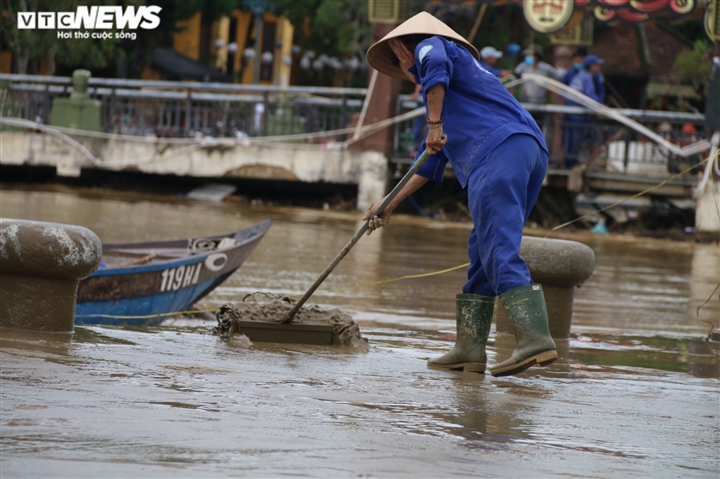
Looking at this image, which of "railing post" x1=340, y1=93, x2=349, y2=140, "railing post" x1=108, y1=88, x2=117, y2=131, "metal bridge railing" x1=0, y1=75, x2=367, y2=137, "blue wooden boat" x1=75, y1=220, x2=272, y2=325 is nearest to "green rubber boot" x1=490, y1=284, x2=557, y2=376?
"blue wooden boat" x1=75, y1=220, x2=272, y2=325

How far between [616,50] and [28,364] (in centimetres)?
2967

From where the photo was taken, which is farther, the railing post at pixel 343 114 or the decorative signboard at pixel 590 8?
the railing post at pixel 343 114

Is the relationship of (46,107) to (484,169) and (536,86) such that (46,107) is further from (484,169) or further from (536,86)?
(484,169)

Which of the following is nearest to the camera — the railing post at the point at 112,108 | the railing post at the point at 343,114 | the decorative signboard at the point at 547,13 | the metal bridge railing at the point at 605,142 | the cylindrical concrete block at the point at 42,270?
the cylindrical concrete block at the point at 42,270

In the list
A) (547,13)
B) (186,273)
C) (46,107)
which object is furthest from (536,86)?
(186,273)

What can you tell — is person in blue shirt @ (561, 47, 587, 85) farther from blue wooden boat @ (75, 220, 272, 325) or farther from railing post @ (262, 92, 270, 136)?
blue wooden boat @ (75, 220, 272, 325)

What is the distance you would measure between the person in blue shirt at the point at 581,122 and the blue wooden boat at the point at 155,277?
11041 mm

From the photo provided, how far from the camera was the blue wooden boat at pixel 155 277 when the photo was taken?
7348mm

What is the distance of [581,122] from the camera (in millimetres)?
19062

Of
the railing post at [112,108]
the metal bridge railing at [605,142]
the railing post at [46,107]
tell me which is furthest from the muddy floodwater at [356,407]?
the railing post at [46,107]

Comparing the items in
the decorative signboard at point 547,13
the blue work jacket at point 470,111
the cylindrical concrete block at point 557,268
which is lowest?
the cylindrical concrete block at point 557,268

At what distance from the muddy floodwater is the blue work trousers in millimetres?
517

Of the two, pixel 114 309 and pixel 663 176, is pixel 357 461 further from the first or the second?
pixel 663 176

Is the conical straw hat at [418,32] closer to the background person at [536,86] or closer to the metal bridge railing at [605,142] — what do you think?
the metal bridge railing at [605,142]
